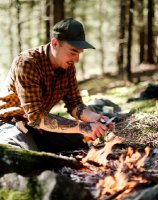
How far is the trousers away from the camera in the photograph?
18.3ft

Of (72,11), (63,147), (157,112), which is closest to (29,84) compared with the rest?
(63,147)

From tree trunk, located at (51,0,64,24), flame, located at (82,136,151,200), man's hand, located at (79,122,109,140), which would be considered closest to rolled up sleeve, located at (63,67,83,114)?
man's hand, located at (79,122,109,140)

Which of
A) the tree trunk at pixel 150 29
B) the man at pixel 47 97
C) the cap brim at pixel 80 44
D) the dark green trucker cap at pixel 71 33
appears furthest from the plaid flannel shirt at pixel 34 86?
the tree trunk at pixel 150 29

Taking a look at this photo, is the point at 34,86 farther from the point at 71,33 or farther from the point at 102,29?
the point at 102,29

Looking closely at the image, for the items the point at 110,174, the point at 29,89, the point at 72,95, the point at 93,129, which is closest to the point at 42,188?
the point at 110,174

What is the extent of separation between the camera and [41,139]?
19.9 feet

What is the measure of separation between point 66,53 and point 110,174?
170cm

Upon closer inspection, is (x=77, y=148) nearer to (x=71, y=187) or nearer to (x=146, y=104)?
(x=71, y=187)

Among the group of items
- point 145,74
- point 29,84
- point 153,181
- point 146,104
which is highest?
point 29,84

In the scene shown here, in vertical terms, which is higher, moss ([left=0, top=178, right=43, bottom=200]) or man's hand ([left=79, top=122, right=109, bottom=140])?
man's hand ([left=79, top=122, right=109, bottom=140])

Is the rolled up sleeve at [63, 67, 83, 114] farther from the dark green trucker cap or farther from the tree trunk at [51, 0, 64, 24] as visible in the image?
the tree trunk at [51, 0, 64, 24]

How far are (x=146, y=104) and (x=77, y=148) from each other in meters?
3.74

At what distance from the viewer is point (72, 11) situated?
90.9 feet

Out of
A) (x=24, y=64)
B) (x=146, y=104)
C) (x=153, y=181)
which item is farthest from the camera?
(x=146, y=104)
